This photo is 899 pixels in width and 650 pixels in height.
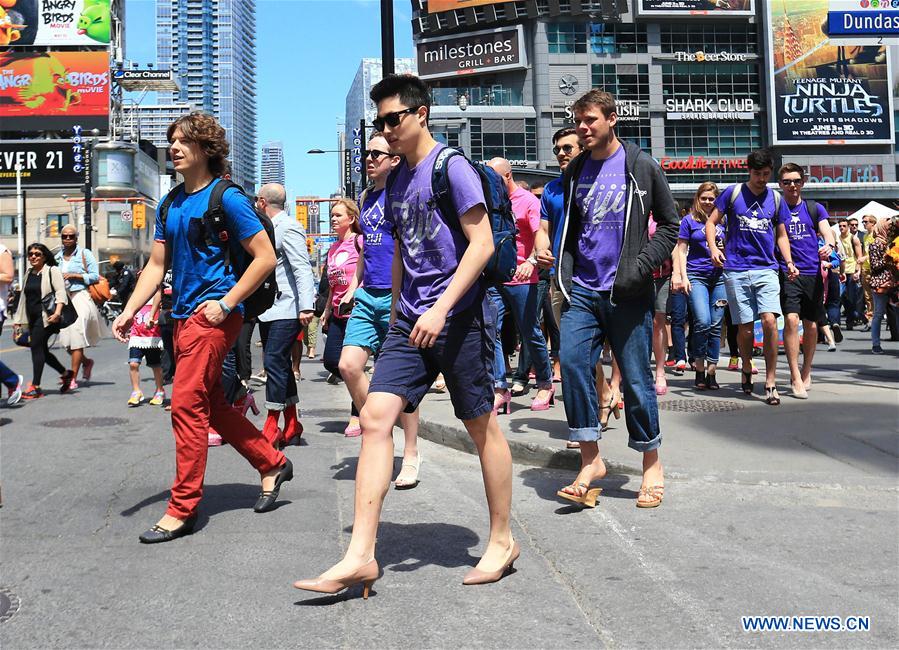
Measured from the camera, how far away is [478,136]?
6962 centimetres

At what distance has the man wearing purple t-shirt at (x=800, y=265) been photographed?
8.28m

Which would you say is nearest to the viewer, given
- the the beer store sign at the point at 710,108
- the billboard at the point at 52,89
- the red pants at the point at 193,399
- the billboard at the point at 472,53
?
the red pants at the point at 193,399

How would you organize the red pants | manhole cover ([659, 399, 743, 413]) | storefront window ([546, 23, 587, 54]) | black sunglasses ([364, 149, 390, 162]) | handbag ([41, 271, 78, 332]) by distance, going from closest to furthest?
the red pants < black sunglasses ([364, 149, 390, 162]) < manhole cover ([659, 399, 743, 413]) < handbag ([41, 271, 78, 332]) < storefront window ([546, 23, 587, 54])

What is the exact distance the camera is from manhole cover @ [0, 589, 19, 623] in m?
3.43

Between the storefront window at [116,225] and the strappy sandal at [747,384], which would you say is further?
the storefront window at [116,225]

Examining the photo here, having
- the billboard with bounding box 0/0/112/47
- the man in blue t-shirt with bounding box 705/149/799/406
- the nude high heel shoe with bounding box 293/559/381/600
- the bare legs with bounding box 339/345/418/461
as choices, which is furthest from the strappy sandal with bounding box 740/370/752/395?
the billboard with bounding box 0/0/112/47

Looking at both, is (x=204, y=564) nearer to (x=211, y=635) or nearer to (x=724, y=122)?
(x=211, y=635)

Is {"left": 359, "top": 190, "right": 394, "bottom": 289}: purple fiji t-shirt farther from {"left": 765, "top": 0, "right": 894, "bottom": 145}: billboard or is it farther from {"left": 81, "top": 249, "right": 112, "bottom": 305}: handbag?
{"left": 765, "top": 0, "right": 894, "bottom": 145}: billboard

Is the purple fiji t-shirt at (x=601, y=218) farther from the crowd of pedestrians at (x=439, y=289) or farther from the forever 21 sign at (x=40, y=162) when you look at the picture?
the forever 21 sign at (x=40, y=162)

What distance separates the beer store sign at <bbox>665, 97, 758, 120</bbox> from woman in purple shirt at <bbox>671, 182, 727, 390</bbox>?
6404 centimetres

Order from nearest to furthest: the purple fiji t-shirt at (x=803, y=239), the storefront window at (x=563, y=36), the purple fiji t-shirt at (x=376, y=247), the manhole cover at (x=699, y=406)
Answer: the purple fiji t-shirt at (x=376, y=247) → the manhole cover at (x=699, y=406) → the purple fiji t-shirt at (x=803, y=239) → the storefront window at (x=563, y=36)

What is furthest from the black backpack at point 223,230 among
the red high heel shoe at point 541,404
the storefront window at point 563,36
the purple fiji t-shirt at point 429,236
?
the storefront window at point 563,36

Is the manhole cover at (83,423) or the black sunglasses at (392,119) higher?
the black sunglasses at (392,119)

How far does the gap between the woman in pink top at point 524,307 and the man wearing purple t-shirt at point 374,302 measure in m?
1.74
